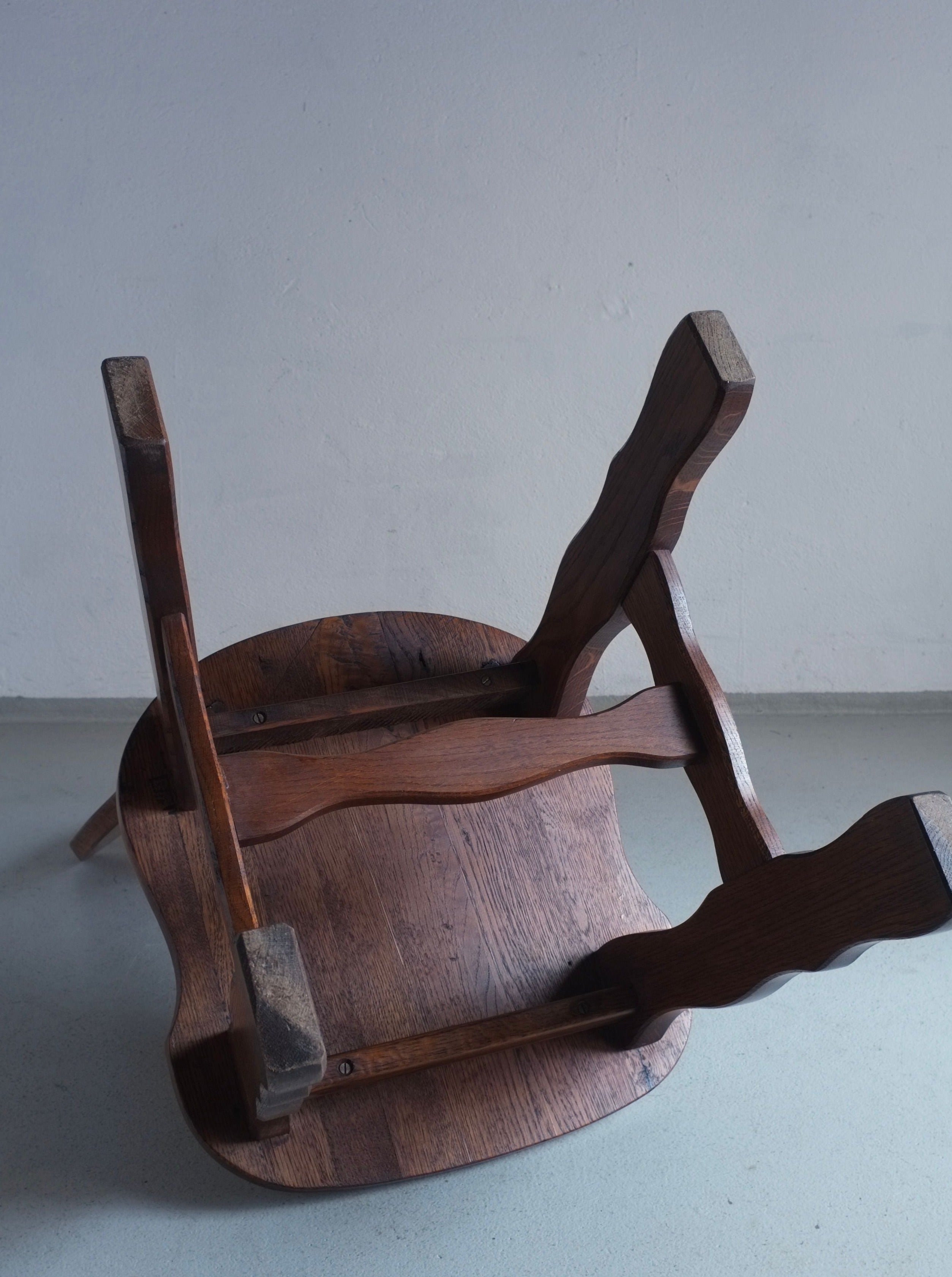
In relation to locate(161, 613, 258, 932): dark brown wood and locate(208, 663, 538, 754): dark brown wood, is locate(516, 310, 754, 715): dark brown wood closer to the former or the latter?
locate(208, 663, 538, 754): dark brown wood

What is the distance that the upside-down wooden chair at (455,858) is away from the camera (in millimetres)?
991

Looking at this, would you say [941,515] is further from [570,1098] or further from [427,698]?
[570,1098]

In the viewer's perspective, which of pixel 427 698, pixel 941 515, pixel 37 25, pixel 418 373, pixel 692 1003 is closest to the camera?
pixel 692 1003

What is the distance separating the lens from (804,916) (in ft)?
3.35

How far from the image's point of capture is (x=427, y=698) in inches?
54.0

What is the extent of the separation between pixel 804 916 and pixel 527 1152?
0.66 metres

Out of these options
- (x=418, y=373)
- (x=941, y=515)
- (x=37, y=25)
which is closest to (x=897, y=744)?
(x=941, y=515)

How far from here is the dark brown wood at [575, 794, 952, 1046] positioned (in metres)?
0.91

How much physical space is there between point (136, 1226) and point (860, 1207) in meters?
0.88

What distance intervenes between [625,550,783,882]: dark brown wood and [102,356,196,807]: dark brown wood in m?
0.46

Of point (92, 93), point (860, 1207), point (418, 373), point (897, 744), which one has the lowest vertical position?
point (860, 1207)

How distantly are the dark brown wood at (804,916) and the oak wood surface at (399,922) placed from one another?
117 millimetres

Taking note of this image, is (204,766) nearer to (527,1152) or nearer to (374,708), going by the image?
(374,708)

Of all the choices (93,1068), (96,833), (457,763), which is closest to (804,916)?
(457,763)
